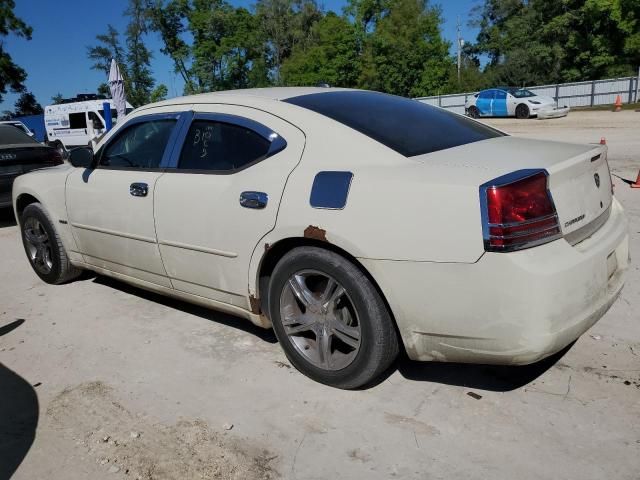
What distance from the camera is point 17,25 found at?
4172 centimetres

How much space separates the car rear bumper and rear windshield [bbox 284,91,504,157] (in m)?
0.69

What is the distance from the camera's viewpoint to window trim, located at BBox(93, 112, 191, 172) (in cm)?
364

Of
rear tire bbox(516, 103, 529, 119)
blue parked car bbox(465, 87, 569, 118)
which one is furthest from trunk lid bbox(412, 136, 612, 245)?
rear tire bbox(516, 103, 529, 119)

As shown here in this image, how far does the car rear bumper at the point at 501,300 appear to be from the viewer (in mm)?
2297

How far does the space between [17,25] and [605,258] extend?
48.5 meters

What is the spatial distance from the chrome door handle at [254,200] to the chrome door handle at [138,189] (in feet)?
2.95

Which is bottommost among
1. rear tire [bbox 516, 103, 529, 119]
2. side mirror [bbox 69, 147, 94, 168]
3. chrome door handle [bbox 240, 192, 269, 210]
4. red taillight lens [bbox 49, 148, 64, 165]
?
rear tire [bbox 516, 103, 529, 119]

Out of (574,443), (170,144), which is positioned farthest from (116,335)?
(574,443)

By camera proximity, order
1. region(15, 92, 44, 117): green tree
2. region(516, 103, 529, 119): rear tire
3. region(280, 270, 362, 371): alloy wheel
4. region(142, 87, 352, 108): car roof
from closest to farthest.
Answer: region(280, 270, 362, 371): alloy wheel → region(142, 87, 352, 108): car roof → region(516, 103, 529, 119): rear tire → region(15, 92, 44, 117): green tree

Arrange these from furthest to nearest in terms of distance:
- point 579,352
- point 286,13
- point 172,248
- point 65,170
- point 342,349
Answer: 1. point 286,13
2. point 65,170
3. point 172,248
4. point 579,352
5. point 342,349

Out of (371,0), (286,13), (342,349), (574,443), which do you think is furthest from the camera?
(286,13)

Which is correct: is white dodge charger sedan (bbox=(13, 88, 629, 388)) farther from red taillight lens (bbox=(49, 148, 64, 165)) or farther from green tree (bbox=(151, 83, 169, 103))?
green tree (bbox=(151, 83, 169, 103))

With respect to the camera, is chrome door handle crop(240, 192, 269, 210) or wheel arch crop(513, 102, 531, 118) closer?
chrome door handle crop(240, 192, 269, 210)

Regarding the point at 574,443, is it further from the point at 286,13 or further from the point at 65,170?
the point at 286,13
